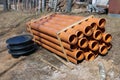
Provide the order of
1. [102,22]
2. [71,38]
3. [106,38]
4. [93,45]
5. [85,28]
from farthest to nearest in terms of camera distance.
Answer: [106,38]
[102,22]
[93,45]
[85,28]
[71,38]

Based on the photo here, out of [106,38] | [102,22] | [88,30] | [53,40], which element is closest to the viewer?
[88,30]

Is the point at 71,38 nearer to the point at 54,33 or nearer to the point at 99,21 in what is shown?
the point at 54,33

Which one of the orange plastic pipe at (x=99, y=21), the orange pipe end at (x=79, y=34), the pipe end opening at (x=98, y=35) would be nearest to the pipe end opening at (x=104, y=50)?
the pipe end opening at (x=98, y=35)

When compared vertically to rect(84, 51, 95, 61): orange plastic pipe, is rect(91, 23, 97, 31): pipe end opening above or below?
above

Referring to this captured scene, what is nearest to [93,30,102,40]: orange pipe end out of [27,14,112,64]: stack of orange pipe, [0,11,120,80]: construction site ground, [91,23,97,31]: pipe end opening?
[27,14,112,64]: stack of orange pipe

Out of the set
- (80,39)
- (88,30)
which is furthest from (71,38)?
(88,30)

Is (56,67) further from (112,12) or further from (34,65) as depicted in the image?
(112,12)

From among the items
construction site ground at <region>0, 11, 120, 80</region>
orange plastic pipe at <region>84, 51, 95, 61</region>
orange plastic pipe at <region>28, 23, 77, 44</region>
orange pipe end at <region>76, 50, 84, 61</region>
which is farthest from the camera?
orange plastic pipe at <region>84, 51, 95, 61</region>

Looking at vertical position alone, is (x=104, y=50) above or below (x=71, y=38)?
below

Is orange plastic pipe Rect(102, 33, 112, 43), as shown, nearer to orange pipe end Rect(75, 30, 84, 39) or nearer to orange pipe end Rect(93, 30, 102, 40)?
orange pipe end Rect(93, 30, 102, 40)

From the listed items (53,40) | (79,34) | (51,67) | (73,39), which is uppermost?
(79,34)

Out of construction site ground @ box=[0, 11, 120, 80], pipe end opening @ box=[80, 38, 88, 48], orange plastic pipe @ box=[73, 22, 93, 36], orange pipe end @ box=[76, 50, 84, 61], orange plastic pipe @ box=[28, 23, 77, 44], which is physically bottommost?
construction site ground @ box=[0, 11, 120, 80]

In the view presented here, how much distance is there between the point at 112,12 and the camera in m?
11.9

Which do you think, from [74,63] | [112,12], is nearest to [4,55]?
[74,63]
